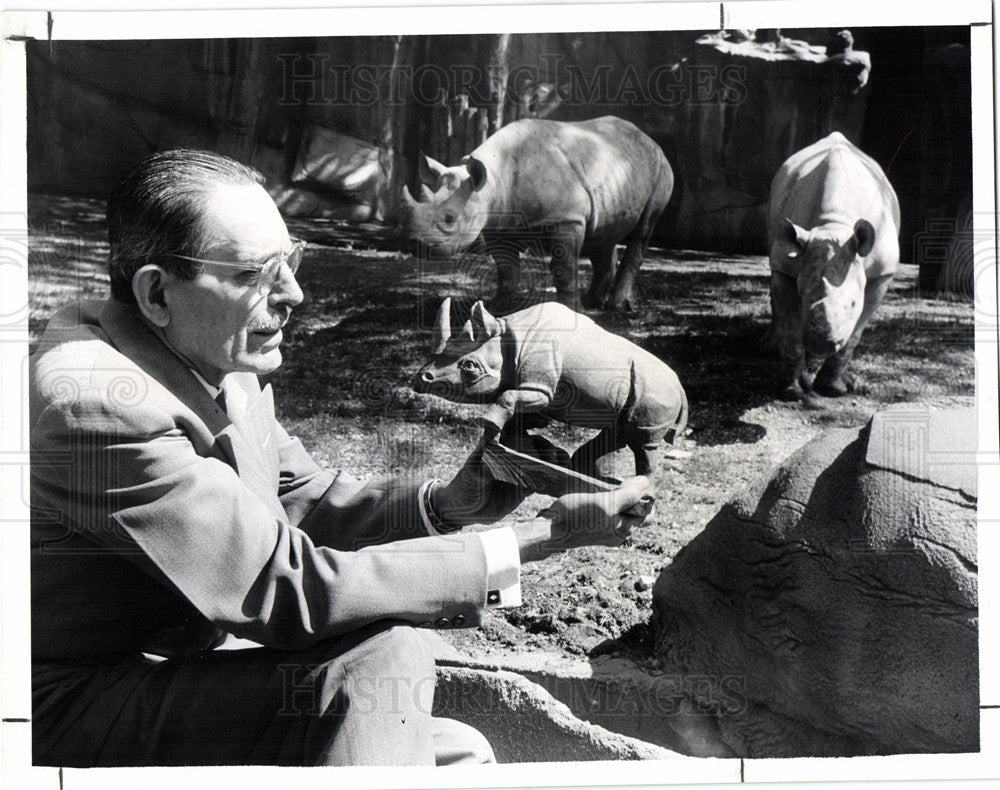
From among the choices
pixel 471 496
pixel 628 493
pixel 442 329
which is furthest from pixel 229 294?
pixel 628 493

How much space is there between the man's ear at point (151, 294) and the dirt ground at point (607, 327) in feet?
2.71

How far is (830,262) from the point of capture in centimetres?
406

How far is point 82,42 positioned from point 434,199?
121 centimetres

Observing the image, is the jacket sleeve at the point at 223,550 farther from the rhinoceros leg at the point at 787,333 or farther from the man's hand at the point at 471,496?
the rhinoceros leg at the point at 787,333

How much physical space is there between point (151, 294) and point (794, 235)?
6.81 feet

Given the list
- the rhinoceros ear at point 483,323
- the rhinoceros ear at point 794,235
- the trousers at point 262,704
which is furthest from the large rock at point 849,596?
the trousers at point 262,704

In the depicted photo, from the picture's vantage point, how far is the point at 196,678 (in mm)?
3115

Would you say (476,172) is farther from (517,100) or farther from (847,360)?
(847,360)

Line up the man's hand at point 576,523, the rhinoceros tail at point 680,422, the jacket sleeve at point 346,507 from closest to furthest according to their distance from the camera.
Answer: the man's hand at point 576,523 → the jacket sleeve at point 346,507 → the rhinoceros tail at point 680,422

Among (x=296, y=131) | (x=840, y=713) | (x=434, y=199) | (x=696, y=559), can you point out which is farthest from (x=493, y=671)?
(x=296, y=131)

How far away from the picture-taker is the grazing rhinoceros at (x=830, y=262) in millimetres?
4047

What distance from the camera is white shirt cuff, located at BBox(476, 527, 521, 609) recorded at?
3.16 metres

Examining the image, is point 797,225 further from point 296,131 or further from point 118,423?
point 118,423

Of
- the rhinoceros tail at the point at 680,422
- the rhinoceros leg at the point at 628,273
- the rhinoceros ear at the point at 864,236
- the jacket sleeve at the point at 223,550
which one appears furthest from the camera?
the rhinoceros leg at the point at 628,273
